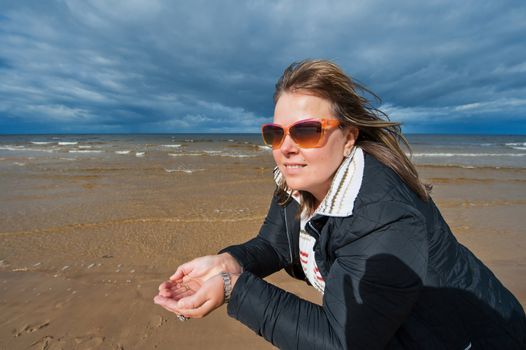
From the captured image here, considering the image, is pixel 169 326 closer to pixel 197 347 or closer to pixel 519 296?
pixel 197 347

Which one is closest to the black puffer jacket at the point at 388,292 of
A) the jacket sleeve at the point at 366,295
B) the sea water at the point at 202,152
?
the jacket sleeve at the point at 366,295

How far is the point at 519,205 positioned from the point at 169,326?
31.1 ft

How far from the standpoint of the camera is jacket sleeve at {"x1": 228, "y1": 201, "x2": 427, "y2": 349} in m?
1.20

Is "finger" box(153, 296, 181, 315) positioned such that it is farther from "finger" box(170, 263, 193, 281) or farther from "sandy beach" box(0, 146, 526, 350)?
"sandy beach" box(0, 146, 526, 350)

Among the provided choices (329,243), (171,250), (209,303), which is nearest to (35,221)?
(171,250)

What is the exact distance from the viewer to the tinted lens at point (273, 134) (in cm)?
184

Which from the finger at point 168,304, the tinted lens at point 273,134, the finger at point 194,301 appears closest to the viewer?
the finger at point 194,301

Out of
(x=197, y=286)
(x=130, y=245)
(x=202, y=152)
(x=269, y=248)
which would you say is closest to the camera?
(x=197, y=286)

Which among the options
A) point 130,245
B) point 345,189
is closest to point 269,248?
point 345,189

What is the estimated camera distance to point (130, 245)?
520 cm

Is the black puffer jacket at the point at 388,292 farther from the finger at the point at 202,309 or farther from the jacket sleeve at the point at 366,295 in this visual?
the finger at the point at 202,309

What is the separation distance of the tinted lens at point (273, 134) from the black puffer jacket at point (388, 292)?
559 millimetres

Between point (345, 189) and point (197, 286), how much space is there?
1.16 meters

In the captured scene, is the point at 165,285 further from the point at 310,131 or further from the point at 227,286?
the point at 310,131
